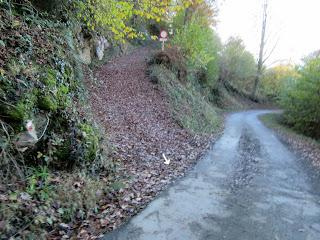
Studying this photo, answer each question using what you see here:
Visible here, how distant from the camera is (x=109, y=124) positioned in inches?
356

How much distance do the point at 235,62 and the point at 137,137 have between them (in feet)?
89.9

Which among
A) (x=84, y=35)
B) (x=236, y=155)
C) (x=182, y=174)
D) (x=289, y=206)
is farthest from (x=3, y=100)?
(x=84, y=35)

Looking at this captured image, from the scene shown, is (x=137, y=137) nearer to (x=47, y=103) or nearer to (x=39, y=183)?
(x=47, y=103)

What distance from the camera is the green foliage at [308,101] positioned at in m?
17.3

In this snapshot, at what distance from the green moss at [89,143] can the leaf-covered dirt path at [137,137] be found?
89cm

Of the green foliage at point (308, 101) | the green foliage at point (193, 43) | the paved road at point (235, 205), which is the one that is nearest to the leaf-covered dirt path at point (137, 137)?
the paved road at point (235, 205)

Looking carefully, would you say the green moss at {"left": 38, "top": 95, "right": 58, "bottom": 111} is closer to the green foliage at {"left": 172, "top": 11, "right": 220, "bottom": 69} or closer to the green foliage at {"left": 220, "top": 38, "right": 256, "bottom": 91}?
the green foliage at {"left": 172, "top": 11, "right": 220, "bottom": 69}

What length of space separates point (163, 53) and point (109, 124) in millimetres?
10241

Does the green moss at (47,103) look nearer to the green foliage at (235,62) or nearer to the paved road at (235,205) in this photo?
the paved road at (235,205)

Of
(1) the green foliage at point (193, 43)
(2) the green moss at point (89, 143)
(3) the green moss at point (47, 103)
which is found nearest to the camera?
(3) the green moss at point (47, 103)

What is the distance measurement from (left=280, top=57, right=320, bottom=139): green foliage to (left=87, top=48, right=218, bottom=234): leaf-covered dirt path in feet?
29.1

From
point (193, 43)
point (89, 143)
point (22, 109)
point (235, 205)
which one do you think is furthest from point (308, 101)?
point (22, 109)

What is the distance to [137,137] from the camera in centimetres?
904

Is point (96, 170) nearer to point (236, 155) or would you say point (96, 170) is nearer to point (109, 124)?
point (109, 124)
